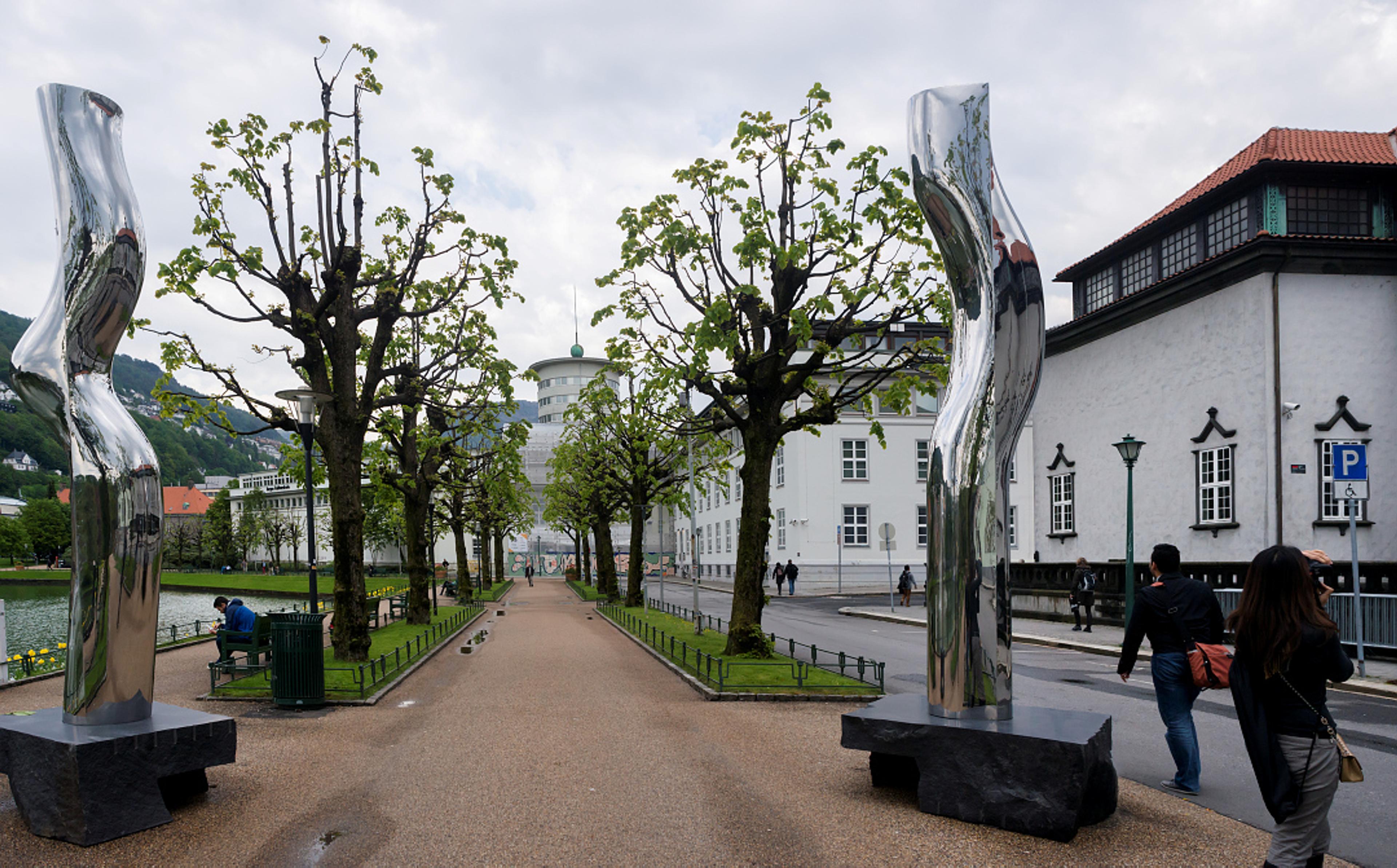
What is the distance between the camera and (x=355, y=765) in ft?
30.7

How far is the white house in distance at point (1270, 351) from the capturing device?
28219 millimetres

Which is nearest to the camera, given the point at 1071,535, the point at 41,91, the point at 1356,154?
the point at 41,91

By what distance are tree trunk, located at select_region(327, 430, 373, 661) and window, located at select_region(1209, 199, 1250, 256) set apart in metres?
25.9

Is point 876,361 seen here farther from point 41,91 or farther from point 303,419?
point 41,91

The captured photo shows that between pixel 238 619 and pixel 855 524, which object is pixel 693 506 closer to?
pixel 238 619

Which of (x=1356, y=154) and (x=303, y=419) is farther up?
(x=1356, y=154)

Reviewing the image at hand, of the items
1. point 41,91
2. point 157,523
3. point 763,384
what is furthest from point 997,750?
point 763,384

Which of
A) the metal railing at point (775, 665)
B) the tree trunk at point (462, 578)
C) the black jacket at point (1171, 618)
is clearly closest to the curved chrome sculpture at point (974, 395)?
the black jacket at point (1171, 618)

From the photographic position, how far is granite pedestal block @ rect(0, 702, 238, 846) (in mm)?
6836

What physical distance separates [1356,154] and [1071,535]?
15950 mm

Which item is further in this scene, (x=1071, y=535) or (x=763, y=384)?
(x=1071, y=535)

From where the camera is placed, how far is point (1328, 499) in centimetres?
2808

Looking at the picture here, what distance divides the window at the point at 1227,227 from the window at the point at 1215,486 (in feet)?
20.1

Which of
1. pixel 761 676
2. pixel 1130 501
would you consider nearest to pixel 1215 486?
pixel 1130 501
